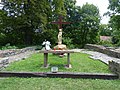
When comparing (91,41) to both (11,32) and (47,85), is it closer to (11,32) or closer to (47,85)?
(11,32)

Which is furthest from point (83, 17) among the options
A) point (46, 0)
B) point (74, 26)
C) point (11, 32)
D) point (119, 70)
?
point (119, 70)

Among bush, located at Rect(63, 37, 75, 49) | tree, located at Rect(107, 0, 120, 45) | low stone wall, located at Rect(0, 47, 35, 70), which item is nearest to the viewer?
low stone wall, located at Rect(0, 47, 35, 70)

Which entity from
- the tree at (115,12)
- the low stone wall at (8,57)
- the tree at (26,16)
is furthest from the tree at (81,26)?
the low stone wall at (8,57)

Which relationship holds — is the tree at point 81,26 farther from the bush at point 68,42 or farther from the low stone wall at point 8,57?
the low stone wall at point 8,57

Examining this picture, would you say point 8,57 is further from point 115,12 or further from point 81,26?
point 115,12

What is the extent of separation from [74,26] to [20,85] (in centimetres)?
1873

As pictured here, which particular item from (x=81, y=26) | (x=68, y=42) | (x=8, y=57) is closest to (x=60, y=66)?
(x=8, y=57)

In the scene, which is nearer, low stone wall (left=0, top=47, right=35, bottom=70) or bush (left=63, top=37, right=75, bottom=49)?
low stone wall (left=0, top=47, right=35, bottom=70)

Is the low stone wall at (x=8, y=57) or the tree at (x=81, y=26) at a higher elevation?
the tree at (x=81, y=26)

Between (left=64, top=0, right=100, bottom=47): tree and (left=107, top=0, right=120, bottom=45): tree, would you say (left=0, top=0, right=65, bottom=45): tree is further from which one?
(left=107, top=0, right=120, bottom=45): tree

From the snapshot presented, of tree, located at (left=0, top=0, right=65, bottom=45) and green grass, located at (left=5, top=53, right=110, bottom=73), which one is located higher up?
tree, located at (left=0, top=0, right=65, bottom=45)

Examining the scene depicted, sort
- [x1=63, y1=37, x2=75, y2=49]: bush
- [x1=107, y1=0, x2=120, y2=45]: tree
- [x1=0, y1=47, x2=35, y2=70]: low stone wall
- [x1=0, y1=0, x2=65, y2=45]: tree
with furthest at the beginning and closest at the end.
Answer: [x1=107, y1=0, x2=120, y2=45]: tree
[x1=63, y1=37, x2=75, y2=49]: bush
[x1=0, y1=0, x2=65, y2=45]: tree
[x1=0, y1=47, x2=35, y2=70]: low stone wall

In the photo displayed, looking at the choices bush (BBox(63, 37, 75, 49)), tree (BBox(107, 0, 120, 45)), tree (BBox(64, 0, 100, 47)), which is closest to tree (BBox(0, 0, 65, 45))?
bush (BBox(63, 37, 75, 49))

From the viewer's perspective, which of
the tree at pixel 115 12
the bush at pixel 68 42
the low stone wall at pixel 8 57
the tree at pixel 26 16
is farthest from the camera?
the tree at pixel 115 12
